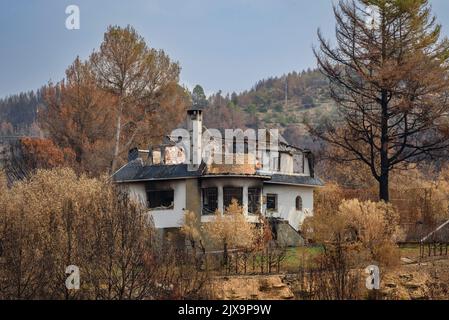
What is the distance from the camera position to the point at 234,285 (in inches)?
1304

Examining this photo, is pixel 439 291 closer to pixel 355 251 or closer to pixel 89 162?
pixel 355 251

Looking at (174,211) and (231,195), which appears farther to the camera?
(174,211)

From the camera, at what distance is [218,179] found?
42219mm

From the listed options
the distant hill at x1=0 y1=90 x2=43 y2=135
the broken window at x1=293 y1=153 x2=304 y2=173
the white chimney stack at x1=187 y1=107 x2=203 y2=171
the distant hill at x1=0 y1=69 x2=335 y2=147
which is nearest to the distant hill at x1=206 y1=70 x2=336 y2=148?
the distant hill at x1=0 y1=69 x2=335 y2=147

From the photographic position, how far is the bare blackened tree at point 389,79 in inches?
1596

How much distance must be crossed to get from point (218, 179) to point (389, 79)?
969 centimetres

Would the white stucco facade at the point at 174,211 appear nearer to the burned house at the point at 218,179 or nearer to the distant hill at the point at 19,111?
the burned house at the point at 218,179

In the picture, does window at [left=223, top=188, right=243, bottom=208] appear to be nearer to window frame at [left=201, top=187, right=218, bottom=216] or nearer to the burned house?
the burned house

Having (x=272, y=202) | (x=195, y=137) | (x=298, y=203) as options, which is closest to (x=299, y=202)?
(x=298, y=203)

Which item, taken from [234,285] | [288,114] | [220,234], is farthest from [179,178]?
[288,114]

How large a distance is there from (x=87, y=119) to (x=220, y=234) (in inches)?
890

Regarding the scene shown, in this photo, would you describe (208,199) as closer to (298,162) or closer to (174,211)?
(174,211)

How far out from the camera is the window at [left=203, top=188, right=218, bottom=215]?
42281 millimetres

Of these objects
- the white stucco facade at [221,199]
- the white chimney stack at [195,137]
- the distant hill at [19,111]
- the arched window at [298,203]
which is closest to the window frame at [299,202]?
the arched window at [298,203]
